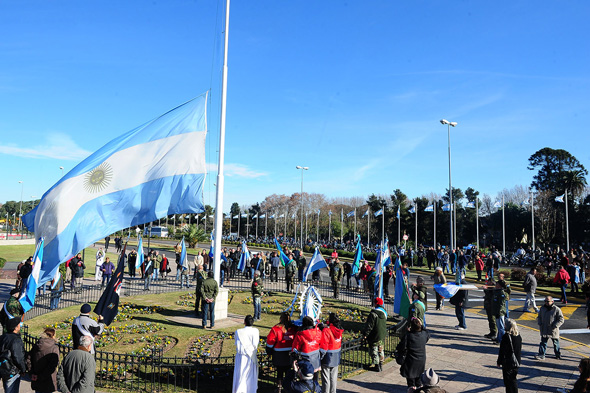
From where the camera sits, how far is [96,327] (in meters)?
7.51

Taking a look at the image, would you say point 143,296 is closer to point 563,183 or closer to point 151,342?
point 151,342

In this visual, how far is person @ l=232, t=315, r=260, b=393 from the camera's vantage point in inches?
285

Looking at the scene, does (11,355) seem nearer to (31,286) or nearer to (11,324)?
(11,324)

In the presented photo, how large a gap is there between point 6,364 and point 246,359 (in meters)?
3.68

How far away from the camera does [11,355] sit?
21.0 feet

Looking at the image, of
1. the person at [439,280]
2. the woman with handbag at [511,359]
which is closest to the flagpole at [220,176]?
the person at [439,280]

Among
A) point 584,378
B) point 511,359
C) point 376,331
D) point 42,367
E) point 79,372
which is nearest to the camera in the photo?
point 584,378

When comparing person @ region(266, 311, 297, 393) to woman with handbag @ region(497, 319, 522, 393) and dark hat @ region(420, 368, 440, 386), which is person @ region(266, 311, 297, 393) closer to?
dark hat @ region(420, 368, 440, 386)

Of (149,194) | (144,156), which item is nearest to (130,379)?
(149,194)

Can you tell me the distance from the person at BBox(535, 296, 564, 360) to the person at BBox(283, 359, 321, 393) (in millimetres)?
6667

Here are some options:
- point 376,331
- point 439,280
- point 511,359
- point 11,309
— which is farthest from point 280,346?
point 439,280

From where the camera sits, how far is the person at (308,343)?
6.94 m

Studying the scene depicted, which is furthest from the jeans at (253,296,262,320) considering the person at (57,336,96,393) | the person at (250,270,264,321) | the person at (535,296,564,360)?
the person at (57,336,96,393)

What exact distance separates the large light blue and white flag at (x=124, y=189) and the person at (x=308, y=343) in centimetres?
445
